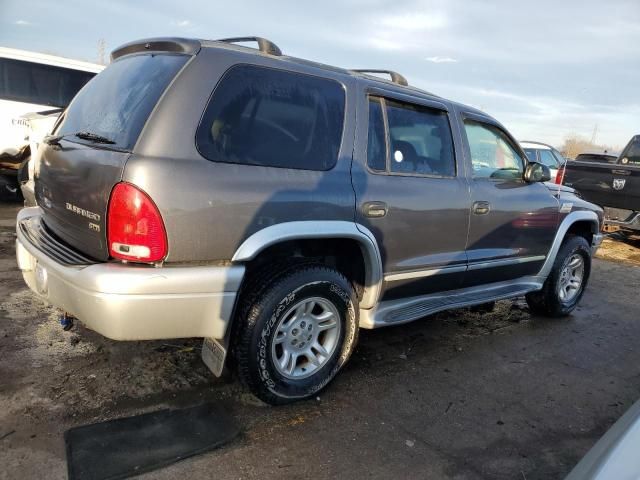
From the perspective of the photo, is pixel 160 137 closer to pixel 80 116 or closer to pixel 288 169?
pixel 288 169

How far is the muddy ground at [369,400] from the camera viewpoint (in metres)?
2.46

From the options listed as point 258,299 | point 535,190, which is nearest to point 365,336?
point 258,299

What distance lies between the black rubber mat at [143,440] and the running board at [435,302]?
1115 mm

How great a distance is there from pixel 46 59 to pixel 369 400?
856 cm

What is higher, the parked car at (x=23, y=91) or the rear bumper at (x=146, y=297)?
the parked car at (x=23, y=91)

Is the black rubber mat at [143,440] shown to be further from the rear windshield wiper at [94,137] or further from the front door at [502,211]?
the front door at [502,211]

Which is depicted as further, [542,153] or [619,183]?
[542,153]

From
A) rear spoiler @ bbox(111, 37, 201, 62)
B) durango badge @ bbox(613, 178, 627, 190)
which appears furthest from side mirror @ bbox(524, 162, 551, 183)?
durango badge @ bbox(613, 178, 627, 190)

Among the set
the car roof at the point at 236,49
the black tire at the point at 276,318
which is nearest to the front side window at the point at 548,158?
the car roof at the point at 236,49

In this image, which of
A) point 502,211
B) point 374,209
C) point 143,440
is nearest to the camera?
point 143,440

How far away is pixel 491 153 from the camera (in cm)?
413

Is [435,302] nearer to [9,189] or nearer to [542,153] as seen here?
[9,189]

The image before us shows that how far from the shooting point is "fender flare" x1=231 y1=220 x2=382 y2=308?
2.54 m

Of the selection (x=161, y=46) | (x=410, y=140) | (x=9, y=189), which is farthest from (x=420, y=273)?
(x=9, y=189)
